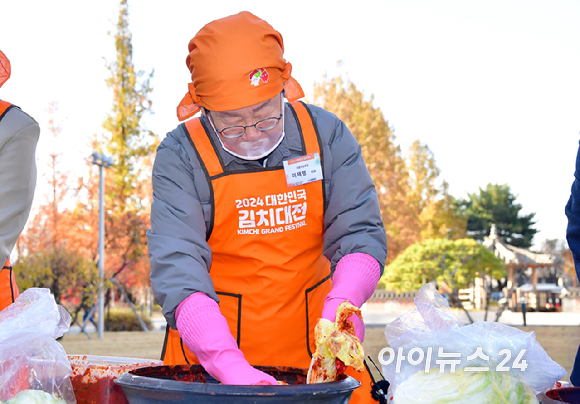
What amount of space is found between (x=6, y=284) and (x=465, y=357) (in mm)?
1670

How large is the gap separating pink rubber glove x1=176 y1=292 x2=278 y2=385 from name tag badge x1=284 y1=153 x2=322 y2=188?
18.2 inches

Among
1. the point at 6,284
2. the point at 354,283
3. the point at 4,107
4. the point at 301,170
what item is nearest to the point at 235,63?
the point at 301,170

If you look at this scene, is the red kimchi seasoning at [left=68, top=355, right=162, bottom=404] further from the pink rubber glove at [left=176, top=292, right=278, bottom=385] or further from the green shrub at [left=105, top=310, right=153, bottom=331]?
the green shrub at [left=105, top=310, right=153, bottom=331]

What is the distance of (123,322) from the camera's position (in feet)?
53.8

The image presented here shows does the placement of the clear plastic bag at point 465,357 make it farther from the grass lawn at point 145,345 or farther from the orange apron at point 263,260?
A: the grass lawn at point 145,345

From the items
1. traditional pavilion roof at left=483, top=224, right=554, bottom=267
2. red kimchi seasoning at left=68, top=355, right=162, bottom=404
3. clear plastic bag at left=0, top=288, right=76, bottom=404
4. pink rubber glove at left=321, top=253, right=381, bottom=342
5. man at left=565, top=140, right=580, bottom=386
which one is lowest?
traditional pavilion roof at left=483, top=224, right=554, bottom=267

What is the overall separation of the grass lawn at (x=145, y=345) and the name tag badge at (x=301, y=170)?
7875mm

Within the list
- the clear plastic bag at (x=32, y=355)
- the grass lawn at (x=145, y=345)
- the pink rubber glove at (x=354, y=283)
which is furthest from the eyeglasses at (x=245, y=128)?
the grass lawn at (x=145, y=345)

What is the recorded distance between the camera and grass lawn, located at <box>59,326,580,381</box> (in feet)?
33.3

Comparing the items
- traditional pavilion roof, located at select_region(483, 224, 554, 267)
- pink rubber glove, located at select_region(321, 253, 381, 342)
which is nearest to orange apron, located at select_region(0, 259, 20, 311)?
pink rubber glove, located at select_region(321, 253, 381, 342)

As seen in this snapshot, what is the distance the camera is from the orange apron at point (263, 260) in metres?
1.74

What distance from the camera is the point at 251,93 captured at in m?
1.61

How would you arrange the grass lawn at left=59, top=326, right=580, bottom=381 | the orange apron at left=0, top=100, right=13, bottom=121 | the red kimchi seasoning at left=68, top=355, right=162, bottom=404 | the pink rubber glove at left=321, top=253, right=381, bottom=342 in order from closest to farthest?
the red kimchi seasoning at left=68, top=355, right=162, bottom=404, the pink rubber glove at left=321, top=253, right=381, bottom=342, the orange apron at left=0, top=100, right=13, bottom=121, the grass lawn at left=59, top=326, right=580, bottom=381

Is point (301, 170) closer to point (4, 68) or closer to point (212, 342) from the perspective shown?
point (212, 342)
